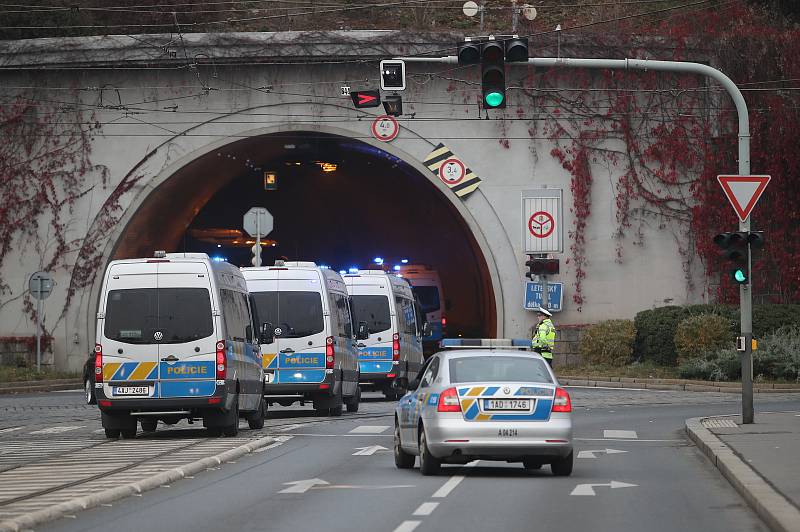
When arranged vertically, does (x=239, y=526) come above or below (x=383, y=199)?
below

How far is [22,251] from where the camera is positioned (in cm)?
4241

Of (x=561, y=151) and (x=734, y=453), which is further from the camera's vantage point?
(x=561, y=151)

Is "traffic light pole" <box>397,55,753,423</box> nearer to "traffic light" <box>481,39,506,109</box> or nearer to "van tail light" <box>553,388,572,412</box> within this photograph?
"traffic light" <box>481,39,506,109</box>

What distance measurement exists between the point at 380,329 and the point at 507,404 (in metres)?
16.9

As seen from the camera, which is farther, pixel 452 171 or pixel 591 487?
pixel 452 171

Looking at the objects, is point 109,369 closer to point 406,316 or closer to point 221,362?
point 221,362

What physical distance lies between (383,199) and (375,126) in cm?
1842

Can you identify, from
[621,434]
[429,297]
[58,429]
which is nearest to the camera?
[621,434]

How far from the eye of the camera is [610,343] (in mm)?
39469

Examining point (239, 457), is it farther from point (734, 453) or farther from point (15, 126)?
point (15, 126)

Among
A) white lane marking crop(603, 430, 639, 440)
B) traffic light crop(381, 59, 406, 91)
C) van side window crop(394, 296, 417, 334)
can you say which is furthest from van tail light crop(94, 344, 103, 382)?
van side window crop(394, 296, 417, 334)

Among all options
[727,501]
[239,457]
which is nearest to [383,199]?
[239,457]

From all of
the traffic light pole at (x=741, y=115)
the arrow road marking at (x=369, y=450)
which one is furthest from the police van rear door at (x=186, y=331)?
the traffic light pole at (x=741, y=115)

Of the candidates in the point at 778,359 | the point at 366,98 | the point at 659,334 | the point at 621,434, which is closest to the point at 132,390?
the point at 366,98
